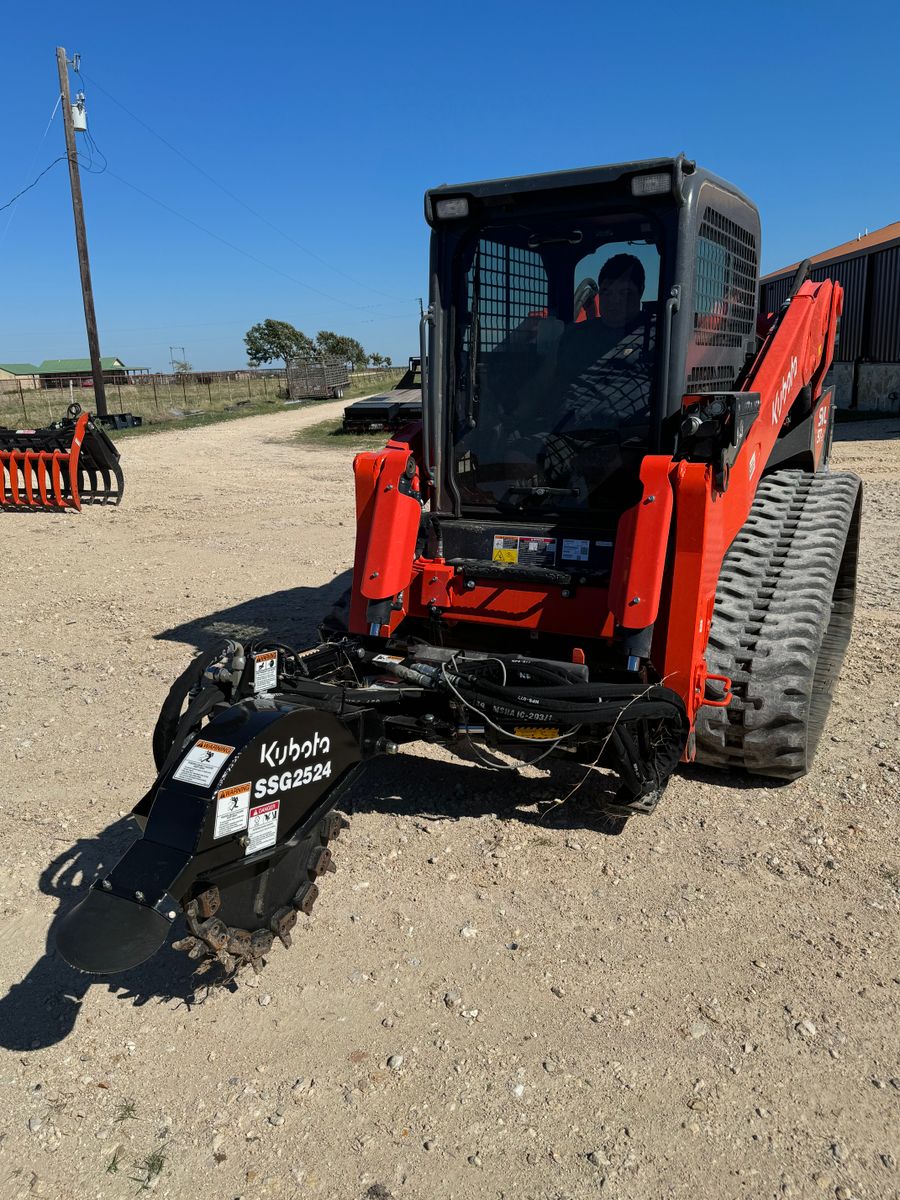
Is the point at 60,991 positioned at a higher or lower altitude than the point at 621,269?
lower

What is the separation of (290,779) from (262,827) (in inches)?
7.6

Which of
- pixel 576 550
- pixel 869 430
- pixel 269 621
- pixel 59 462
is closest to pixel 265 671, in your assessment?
pixel 576 550

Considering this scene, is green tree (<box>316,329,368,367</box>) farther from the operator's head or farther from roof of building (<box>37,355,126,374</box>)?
the operator's head

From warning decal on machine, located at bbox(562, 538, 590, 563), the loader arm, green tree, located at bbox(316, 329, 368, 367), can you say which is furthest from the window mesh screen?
green tree, located at bbox(316, 329, 368, 367)

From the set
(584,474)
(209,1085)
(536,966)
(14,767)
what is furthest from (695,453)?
(14,767)

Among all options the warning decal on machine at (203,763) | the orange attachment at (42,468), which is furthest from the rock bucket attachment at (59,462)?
the warning decal on machine at (203,763)

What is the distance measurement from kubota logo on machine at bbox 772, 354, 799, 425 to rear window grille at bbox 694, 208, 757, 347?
12.0 inches

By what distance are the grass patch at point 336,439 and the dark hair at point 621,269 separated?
50.5 ft

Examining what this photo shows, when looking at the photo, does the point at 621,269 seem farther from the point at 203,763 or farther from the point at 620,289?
the point at 203,763

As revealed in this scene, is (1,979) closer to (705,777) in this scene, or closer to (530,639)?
(530,639)

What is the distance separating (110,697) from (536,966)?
3.41 metres

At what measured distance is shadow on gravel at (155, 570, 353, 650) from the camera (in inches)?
267

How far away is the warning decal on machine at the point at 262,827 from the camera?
2.90 m

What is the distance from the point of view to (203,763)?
288 centimetres
